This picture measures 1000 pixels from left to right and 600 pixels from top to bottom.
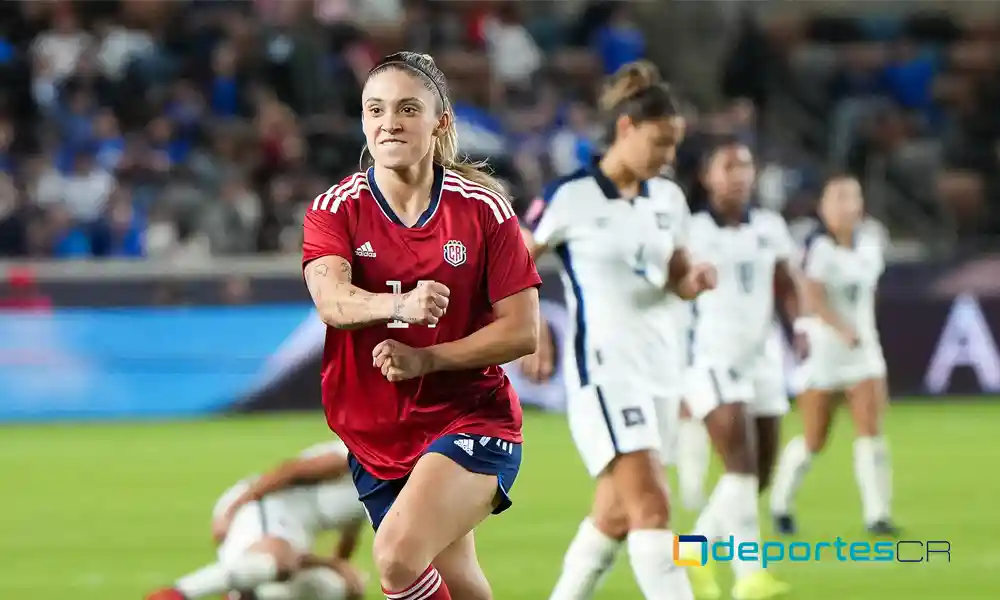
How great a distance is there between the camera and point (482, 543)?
9.78 m

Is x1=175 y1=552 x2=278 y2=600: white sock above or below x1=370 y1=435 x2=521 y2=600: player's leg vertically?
below

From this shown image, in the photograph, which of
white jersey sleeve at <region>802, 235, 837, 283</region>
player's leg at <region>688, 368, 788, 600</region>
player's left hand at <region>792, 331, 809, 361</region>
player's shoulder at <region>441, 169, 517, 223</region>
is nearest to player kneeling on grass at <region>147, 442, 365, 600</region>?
player's shoulder at <region>441, 169, 517, 223</region>

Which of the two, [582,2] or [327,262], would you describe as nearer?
[327,262]

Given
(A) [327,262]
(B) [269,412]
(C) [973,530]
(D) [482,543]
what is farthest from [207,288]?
(A) [327,262]

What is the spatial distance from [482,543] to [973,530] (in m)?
2.89

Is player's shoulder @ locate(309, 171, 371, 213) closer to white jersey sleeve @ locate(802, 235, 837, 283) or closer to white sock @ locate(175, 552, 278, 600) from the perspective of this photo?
white sock @ locate(175, 552, 278, 600)

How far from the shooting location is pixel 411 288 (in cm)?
489

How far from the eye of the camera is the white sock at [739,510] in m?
7.84

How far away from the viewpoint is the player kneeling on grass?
6.43 meters

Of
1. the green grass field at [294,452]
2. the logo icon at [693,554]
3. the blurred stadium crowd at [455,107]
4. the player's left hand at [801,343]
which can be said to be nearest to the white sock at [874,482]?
the green grass field at [294,452]

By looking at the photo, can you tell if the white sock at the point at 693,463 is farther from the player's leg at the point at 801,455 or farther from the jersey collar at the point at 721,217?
the jersey collar at the point at 721,217

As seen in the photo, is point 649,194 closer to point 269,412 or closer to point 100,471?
point 100,471

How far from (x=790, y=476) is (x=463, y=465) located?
5373 millimetres

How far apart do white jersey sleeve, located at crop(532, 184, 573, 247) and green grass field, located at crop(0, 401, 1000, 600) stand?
2083mm
